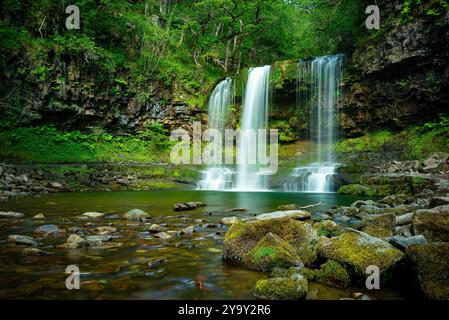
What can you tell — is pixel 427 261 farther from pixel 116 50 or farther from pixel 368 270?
pixel 116 50

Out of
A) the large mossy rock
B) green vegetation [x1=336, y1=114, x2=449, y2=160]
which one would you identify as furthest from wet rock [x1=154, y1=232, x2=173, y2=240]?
green vegetation [x1=336, y1=114, x2=449, y2=160]

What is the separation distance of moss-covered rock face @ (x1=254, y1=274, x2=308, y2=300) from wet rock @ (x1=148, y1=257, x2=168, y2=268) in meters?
1.46

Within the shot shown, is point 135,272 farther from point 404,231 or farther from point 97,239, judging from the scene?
point 404,231

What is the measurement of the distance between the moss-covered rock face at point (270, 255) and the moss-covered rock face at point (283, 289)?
677 millimetres

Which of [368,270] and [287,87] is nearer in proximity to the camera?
[368,270]

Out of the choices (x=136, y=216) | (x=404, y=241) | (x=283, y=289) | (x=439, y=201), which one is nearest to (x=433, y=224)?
(x=404, y=241)

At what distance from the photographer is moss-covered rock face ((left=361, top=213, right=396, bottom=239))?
15.3 feet

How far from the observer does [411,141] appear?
19844 millimetres

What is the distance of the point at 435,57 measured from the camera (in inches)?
746

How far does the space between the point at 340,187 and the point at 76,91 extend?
752 inches

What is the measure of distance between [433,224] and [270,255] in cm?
222
